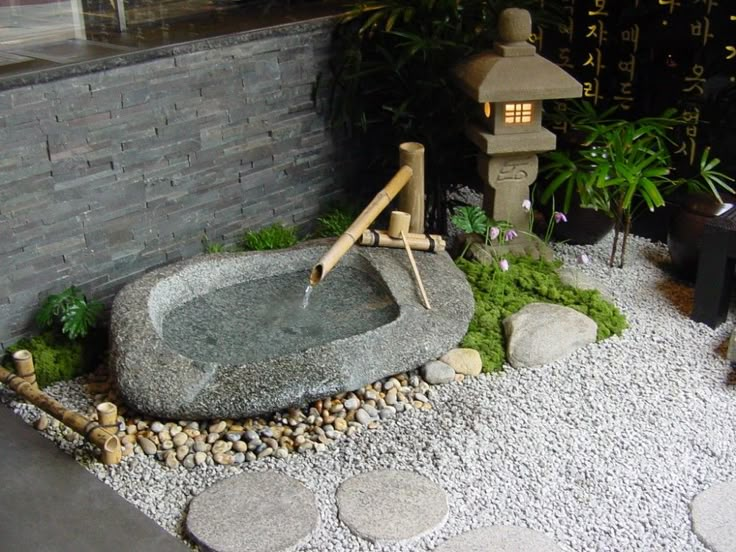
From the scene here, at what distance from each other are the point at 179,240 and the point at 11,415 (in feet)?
4.44

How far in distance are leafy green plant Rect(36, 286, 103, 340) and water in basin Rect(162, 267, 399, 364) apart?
36 cm

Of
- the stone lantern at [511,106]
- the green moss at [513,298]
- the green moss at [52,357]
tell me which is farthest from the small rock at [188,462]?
the stone lantern at [511,106]

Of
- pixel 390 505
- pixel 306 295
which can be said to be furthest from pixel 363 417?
pixel 306 295

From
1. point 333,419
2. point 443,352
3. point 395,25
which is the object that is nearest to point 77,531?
point 333,419

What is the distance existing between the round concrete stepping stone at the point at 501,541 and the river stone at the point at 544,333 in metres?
1.14

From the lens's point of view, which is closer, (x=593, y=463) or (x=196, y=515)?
(x=196, y=515)

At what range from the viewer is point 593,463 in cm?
352

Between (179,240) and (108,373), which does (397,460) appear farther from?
(179,240)

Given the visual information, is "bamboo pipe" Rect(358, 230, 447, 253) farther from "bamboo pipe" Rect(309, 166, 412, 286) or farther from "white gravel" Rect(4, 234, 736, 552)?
"white gravel" Rect(4, 234, 736, 552)

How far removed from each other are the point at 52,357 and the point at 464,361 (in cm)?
189

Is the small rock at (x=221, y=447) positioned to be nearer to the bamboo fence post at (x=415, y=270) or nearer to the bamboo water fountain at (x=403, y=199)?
the bamboo water fountain at (x=403, y=199)

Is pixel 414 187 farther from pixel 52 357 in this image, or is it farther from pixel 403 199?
pixel 52 357

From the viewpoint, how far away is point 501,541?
10.1 feet

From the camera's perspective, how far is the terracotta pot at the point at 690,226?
4.70 meters
